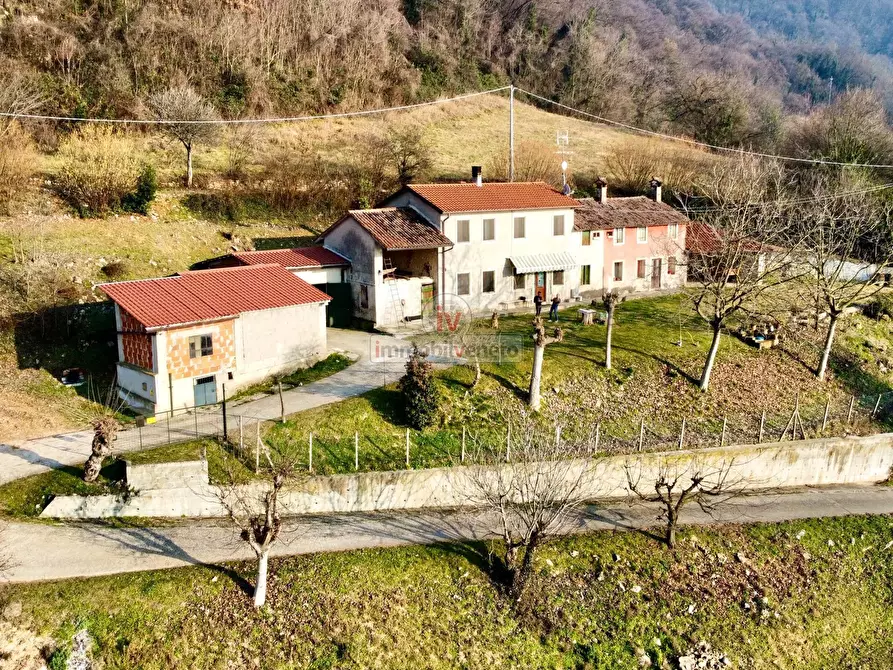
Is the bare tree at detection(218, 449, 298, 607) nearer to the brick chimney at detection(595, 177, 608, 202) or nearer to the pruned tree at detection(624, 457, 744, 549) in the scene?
the pruned tree at detection(624, 457, 744, 549)

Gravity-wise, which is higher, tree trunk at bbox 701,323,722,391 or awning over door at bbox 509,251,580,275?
awning over door at bbox 509,251,580,275

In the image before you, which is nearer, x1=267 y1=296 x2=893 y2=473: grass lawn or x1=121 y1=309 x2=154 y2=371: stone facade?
x1=267 y1=296 x2=893 y2=473: grass lawn

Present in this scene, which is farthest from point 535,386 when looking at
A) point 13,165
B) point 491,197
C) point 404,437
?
point 13,165

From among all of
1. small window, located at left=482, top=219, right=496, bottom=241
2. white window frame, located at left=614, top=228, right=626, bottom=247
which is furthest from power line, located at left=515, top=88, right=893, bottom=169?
small window, located at left=482, top=219, right=496, bottom=241

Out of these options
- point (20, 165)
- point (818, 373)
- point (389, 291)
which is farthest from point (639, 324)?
point (20, 165)

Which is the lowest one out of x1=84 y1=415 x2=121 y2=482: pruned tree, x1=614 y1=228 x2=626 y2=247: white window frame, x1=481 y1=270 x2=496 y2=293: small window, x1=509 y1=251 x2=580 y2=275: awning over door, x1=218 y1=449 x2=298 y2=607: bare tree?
x1=218 y1=449 x2=298 y2=607: bare tree

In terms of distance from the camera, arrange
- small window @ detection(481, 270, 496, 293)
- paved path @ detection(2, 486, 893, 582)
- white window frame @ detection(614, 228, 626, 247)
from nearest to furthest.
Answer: paved path @ detection(2, 486, 893, 582)
small window @ detection(481, 270, 496, 293)
white window frame @ detection(614, 228, 626, 247)
